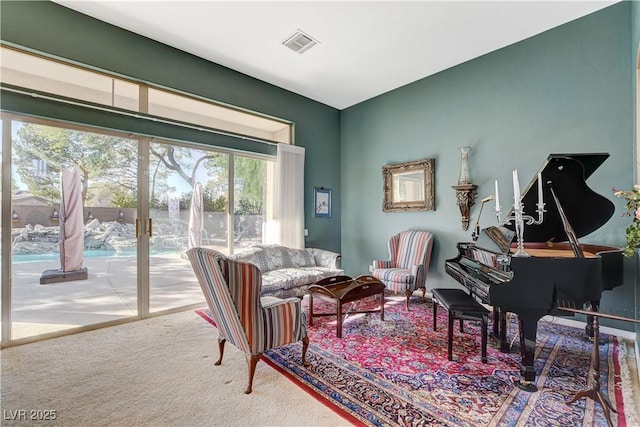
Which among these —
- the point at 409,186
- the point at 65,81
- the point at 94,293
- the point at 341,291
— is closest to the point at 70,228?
the point at 94,293

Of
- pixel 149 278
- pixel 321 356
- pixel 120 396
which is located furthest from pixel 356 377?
pixel 149 278

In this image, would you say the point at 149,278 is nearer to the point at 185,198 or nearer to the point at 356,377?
the point at 185,198

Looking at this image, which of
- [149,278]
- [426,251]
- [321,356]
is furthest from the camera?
[426,251]

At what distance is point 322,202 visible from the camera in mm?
5492

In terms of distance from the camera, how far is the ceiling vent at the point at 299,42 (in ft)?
11.3

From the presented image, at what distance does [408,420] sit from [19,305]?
3717 millimetres

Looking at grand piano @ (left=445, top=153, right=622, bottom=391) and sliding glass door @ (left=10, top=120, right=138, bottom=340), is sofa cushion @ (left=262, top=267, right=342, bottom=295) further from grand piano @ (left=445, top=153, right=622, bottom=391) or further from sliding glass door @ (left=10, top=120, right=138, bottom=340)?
grand piano @ (left=445, top=153, right=622, bottom=391)

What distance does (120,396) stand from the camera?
1985 mm

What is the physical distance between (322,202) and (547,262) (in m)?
3.90

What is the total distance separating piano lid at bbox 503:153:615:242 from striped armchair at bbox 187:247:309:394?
7.40 ft

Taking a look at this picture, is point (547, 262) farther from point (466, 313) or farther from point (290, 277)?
point (290, 277)

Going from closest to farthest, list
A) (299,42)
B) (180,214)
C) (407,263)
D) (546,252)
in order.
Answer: (546,252) → (299,42) → (180,214) → (407,263)

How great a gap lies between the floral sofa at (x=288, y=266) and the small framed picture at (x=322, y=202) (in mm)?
929

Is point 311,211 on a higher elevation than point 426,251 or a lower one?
higher
